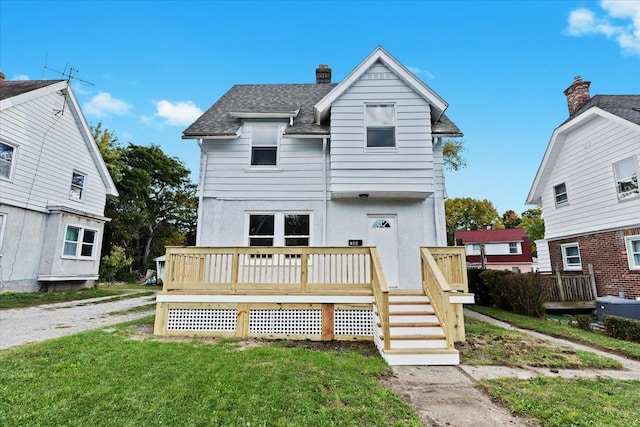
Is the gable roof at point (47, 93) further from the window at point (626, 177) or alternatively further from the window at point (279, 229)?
the window at point (626, 177)

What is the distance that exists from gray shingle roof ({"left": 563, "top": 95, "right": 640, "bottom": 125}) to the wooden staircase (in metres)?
11.1

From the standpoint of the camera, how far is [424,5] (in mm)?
14281

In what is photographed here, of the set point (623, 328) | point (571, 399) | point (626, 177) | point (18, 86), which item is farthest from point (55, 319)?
point (626, 177)

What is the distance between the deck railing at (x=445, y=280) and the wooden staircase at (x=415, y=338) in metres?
0.23

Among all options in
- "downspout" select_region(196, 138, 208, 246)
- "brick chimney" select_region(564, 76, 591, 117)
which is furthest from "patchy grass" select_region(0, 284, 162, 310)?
"brick chimney" select_region(564, 76, 591, 117)

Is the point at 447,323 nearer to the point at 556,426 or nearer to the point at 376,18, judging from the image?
the point at 556,426

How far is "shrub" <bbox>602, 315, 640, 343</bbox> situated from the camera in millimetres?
6980

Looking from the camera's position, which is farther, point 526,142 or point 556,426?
point 526,142

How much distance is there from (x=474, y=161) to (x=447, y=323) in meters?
21.1

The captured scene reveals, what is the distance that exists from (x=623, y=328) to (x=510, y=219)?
56.8 m

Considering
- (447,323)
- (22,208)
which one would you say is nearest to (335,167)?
(447,323)

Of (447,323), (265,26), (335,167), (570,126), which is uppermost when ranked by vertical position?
(265,26)

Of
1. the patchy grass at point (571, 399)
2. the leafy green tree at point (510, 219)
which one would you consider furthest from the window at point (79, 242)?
the leafy green tree at point (510, 219)

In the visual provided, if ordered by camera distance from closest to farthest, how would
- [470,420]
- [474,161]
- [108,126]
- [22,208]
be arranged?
[470,420]
[22,208]
[474,161]
[108,126]
